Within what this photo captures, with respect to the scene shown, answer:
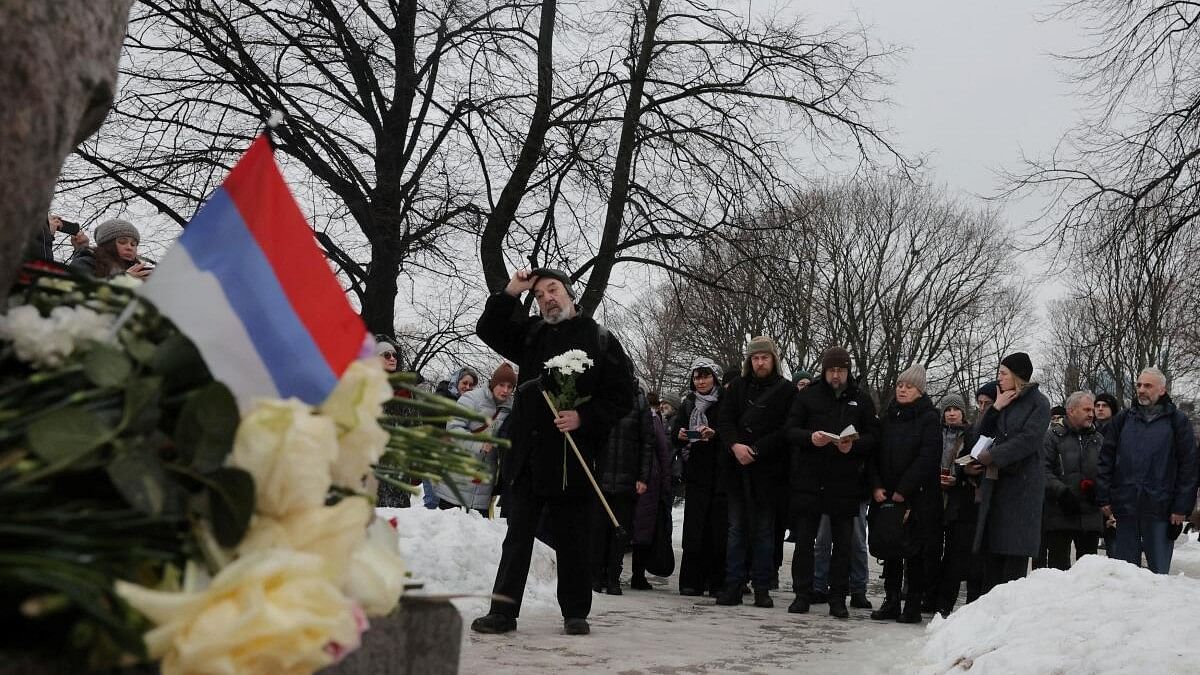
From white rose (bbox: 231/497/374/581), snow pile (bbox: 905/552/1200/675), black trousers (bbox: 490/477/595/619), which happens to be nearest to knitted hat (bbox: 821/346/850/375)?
snow pile (bbox: 905/552/1200/675)

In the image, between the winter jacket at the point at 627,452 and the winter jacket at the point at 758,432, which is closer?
the winter jacket at the point at 758,432

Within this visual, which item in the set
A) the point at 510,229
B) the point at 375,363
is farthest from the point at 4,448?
the point at 510,229

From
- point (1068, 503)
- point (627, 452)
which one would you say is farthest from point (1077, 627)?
point (1068, 503)

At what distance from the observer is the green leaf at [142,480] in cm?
154

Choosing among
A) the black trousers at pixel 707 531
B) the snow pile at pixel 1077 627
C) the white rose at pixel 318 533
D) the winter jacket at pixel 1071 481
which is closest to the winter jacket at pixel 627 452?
the black trousers at pixel 707 531

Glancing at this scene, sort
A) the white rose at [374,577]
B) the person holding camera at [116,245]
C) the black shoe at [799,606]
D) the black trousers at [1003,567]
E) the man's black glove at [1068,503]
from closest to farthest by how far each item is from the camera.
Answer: the white rose at [374,577]
the person holding camera at [116,245]
the black trousers at [1003,567]
the black shoe at [799,606]
the man's black glove at [1068,503]

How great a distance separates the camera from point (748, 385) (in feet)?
36.7

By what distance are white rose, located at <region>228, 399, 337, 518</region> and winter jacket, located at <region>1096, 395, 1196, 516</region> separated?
33.9 ft

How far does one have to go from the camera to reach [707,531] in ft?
38.6

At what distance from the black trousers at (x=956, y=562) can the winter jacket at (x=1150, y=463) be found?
4.89ft

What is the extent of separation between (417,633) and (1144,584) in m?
6.24

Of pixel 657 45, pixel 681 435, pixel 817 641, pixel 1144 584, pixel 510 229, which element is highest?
pixel 657 45

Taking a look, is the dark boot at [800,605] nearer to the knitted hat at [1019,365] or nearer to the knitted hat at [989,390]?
the knitted hat at [1019,365]

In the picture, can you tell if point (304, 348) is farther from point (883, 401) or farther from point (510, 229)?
point (883, 401)
